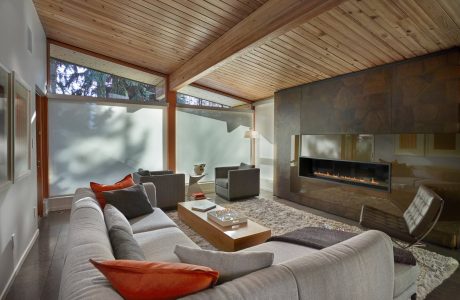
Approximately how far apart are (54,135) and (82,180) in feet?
3.20

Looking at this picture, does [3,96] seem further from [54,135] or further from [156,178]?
[54,135]

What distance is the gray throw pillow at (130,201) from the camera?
9.33ft

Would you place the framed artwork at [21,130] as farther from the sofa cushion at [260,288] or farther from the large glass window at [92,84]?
the sofa cushion at [260,288]

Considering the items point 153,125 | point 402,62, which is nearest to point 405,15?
point 402,62

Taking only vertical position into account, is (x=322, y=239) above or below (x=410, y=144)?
below

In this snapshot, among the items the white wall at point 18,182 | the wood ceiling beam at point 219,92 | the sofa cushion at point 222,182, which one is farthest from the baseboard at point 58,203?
the wood ceiling beam at point 219,92

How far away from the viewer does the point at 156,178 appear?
446 centimetres

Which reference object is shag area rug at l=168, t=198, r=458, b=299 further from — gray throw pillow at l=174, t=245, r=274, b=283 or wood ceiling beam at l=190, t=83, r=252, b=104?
wood ceiling beam at l=190, t=83, r=252, b=104

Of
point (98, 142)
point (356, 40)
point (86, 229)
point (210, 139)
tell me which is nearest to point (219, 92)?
point (210, 139)

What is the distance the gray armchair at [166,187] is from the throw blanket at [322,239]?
2.74 meters

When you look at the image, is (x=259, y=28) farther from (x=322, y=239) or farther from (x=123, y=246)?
(x=123, y=246)

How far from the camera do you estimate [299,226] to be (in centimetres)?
377

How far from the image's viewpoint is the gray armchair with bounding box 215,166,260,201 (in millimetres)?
5160

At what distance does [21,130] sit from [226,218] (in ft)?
8.03
